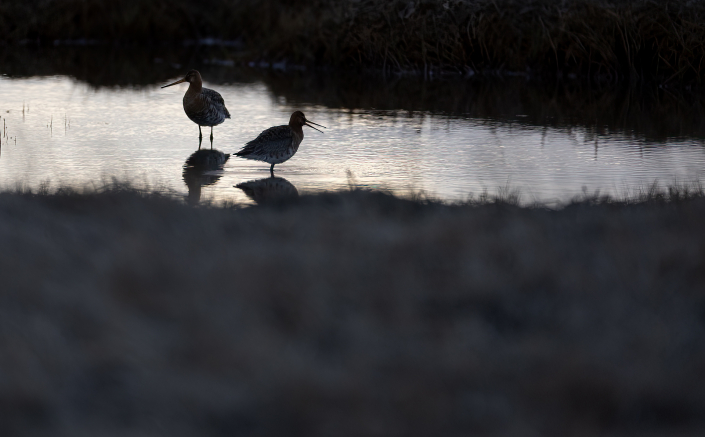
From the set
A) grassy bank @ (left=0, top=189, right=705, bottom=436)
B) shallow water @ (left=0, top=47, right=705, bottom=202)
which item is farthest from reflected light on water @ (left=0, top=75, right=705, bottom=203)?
grassy bank @ (left=0, top=189, right=705, bottom=436)

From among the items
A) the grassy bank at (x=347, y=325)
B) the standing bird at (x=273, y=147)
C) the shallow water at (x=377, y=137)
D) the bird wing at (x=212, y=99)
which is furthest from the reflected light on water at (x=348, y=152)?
the grassy bank at (x=347, y=325)

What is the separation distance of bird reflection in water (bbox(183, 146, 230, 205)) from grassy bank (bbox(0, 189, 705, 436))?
2.04m

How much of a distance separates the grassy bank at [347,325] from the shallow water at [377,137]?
1.77 meters

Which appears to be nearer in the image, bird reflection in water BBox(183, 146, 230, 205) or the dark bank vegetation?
bird reflection in water BBox(183, 146, 230, 205)

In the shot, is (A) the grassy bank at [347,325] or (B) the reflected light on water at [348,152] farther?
(B) the reflected light on water at [348,152]

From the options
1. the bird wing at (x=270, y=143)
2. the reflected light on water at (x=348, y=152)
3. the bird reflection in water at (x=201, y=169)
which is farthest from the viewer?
the bird wing at (x=270, y=143)

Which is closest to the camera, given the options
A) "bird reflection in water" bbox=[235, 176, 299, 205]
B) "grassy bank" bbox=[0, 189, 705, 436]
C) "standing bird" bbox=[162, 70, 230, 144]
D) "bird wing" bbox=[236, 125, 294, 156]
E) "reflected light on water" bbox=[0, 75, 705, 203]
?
"grassy bank" bbox=[0, 189, 705, 436]

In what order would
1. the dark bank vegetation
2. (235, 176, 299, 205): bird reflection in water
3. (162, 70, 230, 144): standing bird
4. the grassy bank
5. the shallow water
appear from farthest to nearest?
1. the dark bank vegetation
2. (162, 70, 230, 144): standing bird
3. the shallow water
4. (235, 176, 299, 205): bird reflection in water
5. the grassy bank

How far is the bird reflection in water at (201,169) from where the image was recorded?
7.05 meters

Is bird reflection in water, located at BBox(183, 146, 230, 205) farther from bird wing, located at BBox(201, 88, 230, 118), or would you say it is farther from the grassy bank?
the grassy bank

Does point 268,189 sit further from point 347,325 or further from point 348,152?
point 347,325

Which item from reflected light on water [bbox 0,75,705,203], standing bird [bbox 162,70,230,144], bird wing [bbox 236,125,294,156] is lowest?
reflected light on water [bbox 0,75,705,203]

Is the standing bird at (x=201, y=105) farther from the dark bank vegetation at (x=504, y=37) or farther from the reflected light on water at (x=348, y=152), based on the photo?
the dark bank vegetation at (x=504, y=37)

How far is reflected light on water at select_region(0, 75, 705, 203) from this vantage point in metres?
7.30
